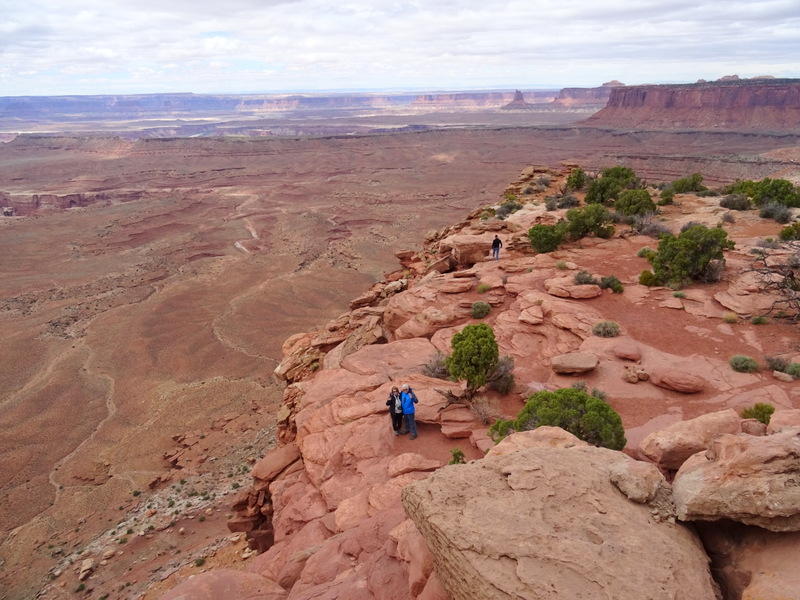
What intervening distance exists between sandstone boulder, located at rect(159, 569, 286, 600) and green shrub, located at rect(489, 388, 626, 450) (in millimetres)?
4598

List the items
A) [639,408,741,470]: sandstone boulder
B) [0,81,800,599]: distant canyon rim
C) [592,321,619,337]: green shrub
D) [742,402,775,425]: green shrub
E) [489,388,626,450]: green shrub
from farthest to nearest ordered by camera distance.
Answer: [0,81,800,599]: distant canyon rim, [592,321,619,337]: green shrub, [742,402,775,425]: green shrub, [489,388,626,450]: green shrub, [639,408,741,470]: sandstone boulder

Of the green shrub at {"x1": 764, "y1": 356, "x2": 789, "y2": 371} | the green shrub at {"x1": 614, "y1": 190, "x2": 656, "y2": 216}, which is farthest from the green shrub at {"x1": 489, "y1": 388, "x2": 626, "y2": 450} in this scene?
the green shrub at {"x1": 614, "y1": 190, "x2": 656, "y2": 216}

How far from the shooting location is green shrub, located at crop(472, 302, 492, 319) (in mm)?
15297

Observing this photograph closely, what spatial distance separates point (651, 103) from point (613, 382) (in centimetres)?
14589

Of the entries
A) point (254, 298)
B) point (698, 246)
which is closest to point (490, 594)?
point (698, 246)

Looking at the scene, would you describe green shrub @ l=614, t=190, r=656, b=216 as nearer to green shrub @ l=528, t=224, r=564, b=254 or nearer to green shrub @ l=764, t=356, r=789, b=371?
green shrub @ l=528, t=224, r=564, b=254

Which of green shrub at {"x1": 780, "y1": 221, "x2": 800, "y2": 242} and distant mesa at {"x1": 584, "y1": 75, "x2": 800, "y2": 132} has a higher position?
distant mesa at {"x1": 584, "y1": 75, "x2": 800, "y2": 132}

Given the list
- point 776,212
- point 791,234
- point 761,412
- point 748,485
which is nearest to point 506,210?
point 776,212

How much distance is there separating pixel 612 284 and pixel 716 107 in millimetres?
133689

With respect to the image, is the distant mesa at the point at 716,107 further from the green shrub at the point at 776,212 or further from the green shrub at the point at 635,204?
the green shrub at the point at 635,204

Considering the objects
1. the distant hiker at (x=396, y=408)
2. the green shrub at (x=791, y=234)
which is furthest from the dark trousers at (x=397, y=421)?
the green shrub at (x=791, y=234)

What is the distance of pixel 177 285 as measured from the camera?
141ft

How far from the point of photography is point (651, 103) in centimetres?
13050

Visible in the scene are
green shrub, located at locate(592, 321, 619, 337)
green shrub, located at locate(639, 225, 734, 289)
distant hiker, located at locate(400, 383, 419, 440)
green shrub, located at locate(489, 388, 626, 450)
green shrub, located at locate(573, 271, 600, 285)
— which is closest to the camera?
green shrub, located at locate(489, 388, 626, 450)
